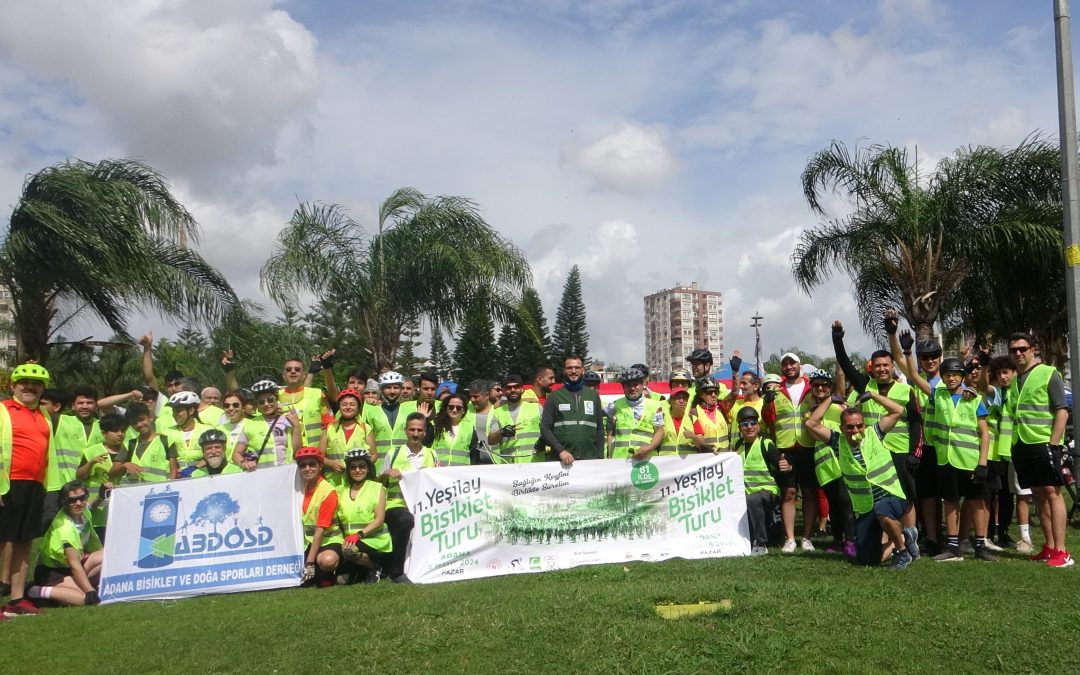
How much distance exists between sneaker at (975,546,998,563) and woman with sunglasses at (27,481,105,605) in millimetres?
8020

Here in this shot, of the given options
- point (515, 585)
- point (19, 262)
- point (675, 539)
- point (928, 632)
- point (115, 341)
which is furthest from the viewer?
point (115, 341)

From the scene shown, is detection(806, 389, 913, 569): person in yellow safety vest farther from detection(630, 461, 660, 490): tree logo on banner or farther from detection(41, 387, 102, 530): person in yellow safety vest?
detection(41, 387, 102, 530): person in yellow safety vest

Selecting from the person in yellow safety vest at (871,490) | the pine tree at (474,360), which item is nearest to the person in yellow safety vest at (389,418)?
the person in yellow safety vest at (871,490)

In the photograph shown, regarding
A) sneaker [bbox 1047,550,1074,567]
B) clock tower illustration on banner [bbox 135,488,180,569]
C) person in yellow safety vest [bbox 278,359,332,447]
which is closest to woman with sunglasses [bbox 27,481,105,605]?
clock tower illustration on banner [bbox 135,488,180,569]

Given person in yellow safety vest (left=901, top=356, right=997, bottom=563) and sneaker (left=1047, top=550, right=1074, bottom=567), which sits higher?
person in yellow safety vest (left=901, top=356, right=997, bottom=563)

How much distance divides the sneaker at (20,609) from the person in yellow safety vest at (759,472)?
6595 mm

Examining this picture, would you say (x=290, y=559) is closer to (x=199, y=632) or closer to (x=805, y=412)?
(x=199, y=632)

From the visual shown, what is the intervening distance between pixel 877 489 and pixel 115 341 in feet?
36.7

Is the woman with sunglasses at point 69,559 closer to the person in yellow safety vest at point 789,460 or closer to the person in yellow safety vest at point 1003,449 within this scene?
the person in yellow safety vest at point 789,460

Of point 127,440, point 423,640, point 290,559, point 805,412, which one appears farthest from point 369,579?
point 805,412

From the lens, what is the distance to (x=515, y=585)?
7.48 meters

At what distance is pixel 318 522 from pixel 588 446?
286 centimetres

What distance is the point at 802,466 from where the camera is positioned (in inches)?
362

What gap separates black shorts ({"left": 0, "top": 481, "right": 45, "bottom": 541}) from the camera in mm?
7562
